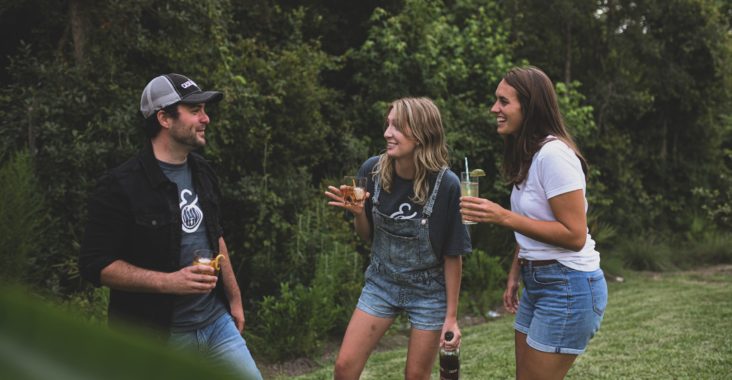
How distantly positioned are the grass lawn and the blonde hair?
307 centimetres

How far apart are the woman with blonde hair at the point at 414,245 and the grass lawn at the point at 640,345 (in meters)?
2.68

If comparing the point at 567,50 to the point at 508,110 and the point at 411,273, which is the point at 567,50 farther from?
the point at 508,110

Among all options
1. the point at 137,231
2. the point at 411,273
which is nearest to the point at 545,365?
the point at 411,273

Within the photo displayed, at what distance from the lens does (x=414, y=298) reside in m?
3.71

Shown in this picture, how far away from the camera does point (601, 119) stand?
15.0 meters

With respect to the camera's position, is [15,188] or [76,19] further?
[76,19]

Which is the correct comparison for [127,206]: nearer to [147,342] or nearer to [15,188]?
[147,342]

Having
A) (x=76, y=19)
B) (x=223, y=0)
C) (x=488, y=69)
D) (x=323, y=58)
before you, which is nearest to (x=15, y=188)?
(x=76, y=19)

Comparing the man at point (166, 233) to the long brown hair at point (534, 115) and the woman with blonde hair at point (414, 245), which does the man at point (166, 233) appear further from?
the long brown hair at point (534, 115)

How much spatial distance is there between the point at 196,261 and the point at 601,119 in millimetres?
13454

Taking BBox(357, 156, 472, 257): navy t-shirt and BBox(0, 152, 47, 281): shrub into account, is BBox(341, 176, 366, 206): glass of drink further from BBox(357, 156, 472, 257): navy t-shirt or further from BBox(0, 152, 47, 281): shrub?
BBox(0, 152, 47, 281): shrub

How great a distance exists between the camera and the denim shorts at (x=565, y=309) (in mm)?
2965

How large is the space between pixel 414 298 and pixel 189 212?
126 cm

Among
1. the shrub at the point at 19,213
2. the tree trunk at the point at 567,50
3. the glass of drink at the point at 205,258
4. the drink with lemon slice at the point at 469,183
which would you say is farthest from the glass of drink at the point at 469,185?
the tree trunk at the point at 567,50
